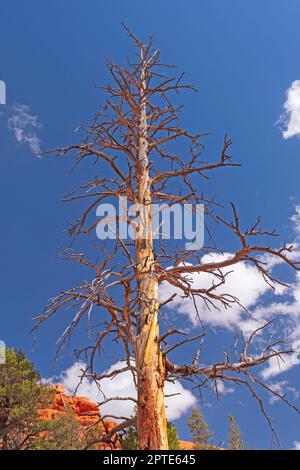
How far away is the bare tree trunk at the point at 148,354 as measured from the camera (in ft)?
12.3

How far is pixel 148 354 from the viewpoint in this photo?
4.09 m

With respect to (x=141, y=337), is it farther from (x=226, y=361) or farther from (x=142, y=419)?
(x=226, y=361)

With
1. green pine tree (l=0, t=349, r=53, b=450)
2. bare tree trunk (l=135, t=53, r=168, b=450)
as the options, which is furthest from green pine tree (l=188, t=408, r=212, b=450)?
bare tree trunk (l=135, t=53, r=168, b=450)

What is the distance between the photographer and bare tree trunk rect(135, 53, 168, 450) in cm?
375

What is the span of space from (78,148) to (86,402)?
54172 mm

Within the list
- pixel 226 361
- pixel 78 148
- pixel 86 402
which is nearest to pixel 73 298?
pixel 226 361
